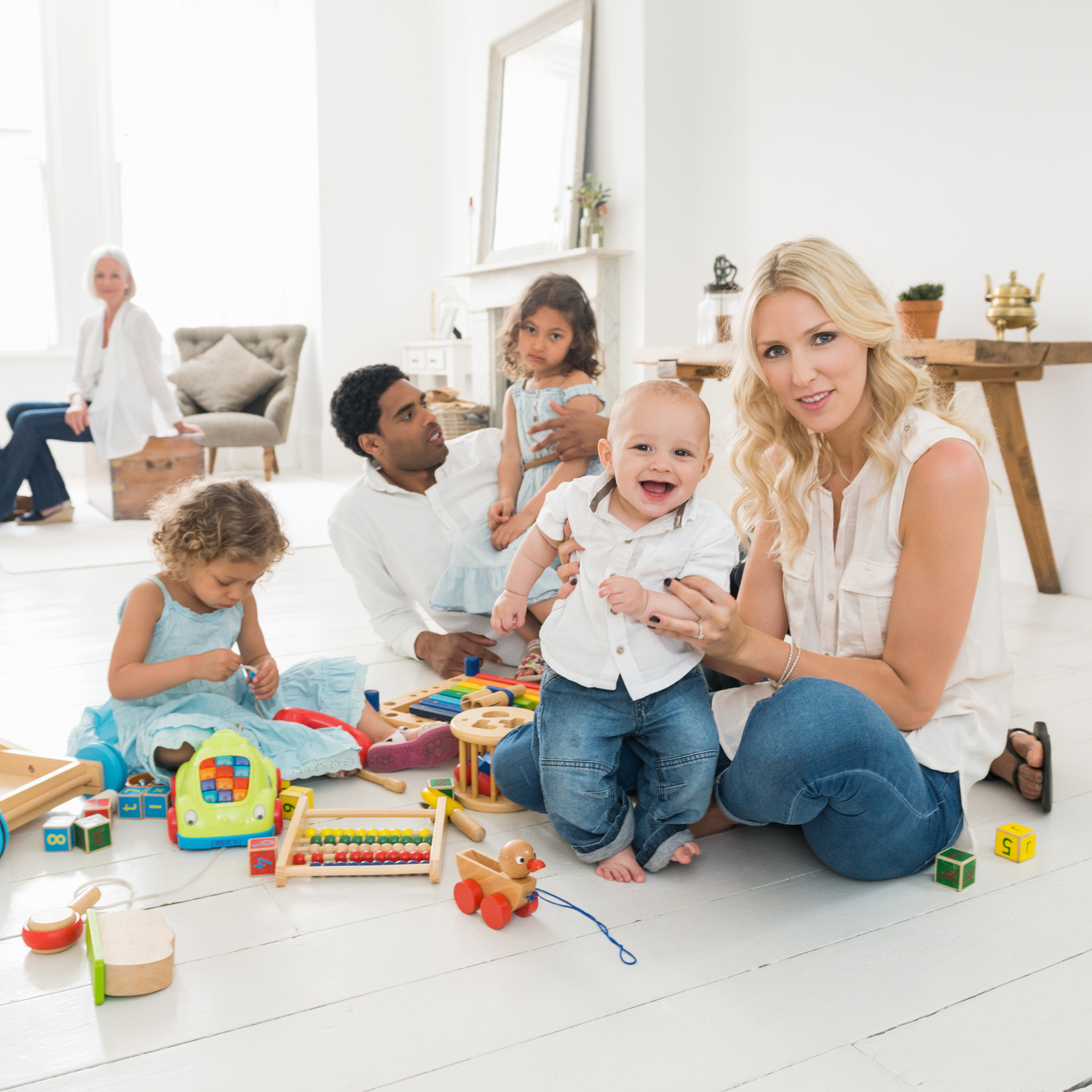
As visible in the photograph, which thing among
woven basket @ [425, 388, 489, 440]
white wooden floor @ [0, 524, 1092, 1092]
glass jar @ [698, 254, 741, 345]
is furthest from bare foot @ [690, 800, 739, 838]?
woven basket @ [425, 388, 489, 440]

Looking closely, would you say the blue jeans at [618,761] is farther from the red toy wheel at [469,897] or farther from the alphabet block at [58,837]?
the alphabet block at [58,837]

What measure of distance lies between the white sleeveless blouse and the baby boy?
126mm

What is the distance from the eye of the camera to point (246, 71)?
269 inches

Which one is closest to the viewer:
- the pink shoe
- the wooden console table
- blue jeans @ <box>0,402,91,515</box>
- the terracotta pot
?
the pink shoe

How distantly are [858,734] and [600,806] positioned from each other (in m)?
0.37

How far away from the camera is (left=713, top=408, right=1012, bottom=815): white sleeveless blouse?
55.7 inches

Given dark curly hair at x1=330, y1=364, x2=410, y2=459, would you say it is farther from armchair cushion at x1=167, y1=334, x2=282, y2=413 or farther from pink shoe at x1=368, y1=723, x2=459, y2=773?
armchair cushion at x1=167, y1=334, x2=282, y2=413

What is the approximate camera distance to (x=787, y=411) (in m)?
Result: 1.53

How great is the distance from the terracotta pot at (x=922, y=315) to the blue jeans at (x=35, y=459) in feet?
12.1

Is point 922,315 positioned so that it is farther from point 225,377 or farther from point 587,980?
point 225,377

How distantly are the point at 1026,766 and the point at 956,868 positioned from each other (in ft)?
1.31

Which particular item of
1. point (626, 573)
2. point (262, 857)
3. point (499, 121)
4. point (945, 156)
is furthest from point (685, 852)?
point (499, 121)

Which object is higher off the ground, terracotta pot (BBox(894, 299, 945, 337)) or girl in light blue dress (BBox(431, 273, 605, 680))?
→ terracotta pot (BBox(894, 299, 945, 337))

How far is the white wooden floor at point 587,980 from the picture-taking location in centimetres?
105
